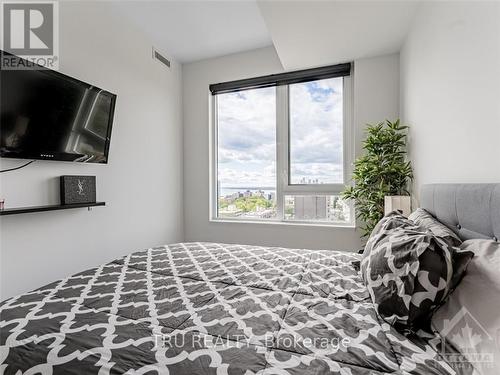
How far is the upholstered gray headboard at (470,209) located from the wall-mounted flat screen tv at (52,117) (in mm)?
2594

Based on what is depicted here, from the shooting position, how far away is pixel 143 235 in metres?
2.96

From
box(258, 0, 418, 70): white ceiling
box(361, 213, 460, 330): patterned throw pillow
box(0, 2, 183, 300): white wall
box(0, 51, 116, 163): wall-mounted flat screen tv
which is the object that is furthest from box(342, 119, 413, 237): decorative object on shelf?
box(0, 51, 116, 163): wall-mounted flat screen tv

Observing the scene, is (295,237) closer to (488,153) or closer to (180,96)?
(488,153)

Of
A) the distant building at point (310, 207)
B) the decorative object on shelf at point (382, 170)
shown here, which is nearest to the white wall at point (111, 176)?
the distant building at point (310, 207)

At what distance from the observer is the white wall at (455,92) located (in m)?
1.17

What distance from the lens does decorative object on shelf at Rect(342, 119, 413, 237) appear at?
97.9 inches

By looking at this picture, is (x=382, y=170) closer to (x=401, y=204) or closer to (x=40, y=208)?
(x=401, y=204)

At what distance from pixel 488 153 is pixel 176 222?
326 centimetres

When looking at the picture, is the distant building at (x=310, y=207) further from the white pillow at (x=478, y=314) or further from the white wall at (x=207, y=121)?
the white pillow at (x=478, y=314)

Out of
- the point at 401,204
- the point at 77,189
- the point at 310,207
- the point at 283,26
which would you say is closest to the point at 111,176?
the point at 77,189

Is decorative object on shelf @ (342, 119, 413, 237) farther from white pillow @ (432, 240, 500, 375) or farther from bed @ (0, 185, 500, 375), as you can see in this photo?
white pillow @ (432, 240, 500, 375)

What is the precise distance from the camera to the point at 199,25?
9.25 ft

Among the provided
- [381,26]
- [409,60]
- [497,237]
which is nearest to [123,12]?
[381,26]

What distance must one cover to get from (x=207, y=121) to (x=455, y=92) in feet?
9.14
